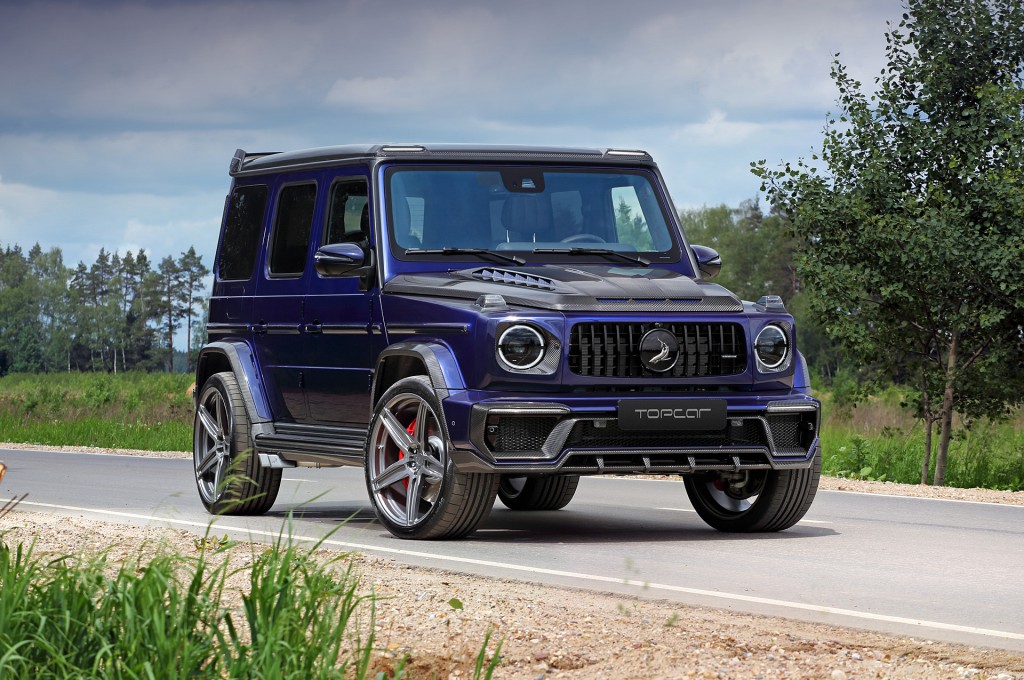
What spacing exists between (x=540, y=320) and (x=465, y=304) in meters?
0.52

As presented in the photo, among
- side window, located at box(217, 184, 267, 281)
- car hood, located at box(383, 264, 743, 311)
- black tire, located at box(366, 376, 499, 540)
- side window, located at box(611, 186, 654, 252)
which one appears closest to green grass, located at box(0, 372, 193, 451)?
side window, located at box(217, 184, 267, 281)

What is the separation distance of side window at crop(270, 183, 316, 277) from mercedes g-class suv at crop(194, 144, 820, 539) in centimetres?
2

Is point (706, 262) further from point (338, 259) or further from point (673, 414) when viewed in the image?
point (338, 259)

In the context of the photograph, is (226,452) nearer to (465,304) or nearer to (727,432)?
(465,304)

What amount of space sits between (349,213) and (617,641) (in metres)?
5.55

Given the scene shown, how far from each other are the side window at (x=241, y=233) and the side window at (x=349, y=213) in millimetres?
1128

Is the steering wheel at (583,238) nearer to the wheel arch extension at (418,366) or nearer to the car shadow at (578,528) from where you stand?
the wheel arch extension at (418,366)

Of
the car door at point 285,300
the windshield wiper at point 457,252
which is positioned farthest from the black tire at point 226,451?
the windshield wiper at point 457,252

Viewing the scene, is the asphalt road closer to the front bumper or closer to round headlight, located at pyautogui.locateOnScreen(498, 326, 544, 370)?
the front bumper

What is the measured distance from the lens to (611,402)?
973cm

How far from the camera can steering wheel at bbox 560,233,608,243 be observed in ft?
36.4

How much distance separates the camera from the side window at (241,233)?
1252 cm

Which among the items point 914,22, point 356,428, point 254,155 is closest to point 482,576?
point 356,428

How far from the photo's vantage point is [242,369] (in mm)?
12164
